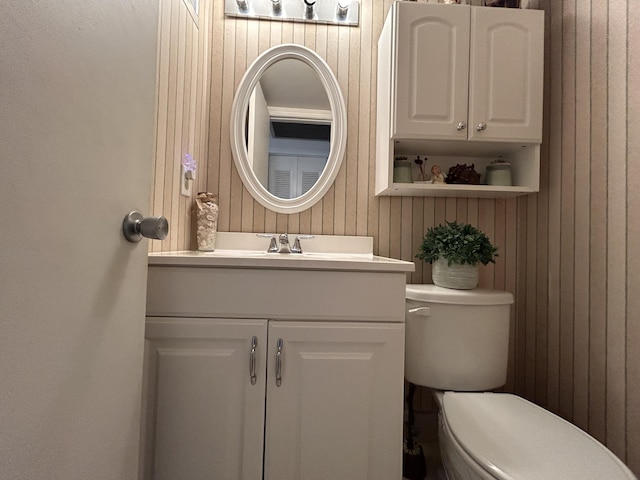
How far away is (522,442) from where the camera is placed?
2.79 ft

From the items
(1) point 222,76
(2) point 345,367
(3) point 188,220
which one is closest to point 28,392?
(2) point 345,367

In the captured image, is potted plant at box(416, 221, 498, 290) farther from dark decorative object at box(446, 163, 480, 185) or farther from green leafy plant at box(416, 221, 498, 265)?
dark decorative object at box(446, 163, 480, 185)

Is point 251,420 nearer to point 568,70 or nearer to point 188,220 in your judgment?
point 188,220

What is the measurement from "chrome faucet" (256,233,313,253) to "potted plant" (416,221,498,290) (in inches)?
21.9

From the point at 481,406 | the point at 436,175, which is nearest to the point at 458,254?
the point at 436,175

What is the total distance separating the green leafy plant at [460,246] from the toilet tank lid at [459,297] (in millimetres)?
117

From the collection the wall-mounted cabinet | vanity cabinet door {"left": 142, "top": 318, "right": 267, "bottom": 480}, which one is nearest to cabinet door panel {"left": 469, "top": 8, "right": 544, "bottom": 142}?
the wall-mounted cabinet

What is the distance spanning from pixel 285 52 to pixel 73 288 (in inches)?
57.0

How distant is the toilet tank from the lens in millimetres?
1172

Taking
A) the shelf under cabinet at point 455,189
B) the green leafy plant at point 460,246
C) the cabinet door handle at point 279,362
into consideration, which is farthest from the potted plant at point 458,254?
the cabinet door handle at point 279,362

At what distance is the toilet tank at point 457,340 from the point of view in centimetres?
117

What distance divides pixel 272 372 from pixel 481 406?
670 millimetres

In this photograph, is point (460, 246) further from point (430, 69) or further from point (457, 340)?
point (430, 69)

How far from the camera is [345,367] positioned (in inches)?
36.9
